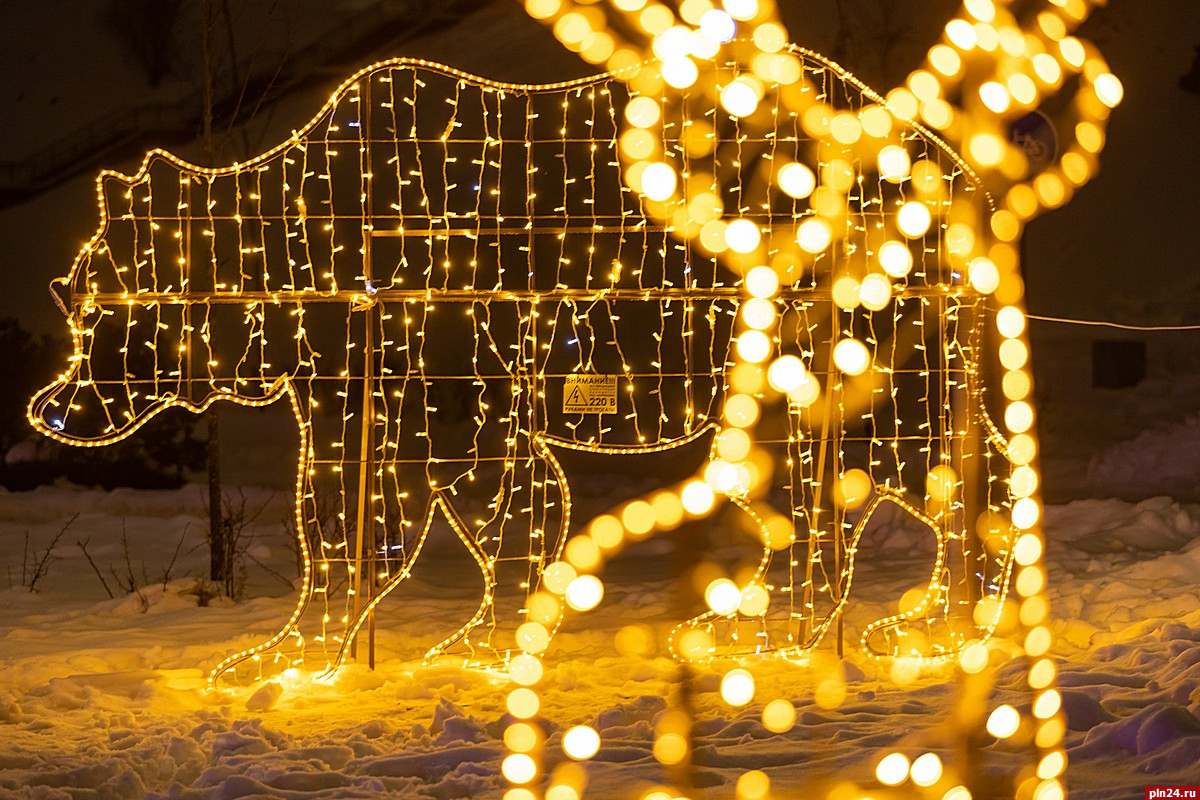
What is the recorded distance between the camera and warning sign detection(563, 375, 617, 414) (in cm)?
605

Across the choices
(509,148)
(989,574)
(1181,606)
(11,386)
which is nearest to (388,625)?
(989,574)

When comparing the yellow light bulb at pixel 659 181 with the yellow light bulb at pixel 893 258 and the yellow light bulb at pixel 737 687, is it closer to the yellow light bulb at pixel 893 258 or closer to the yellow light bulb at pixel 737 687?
the yellow light bulb at pixel 893 258

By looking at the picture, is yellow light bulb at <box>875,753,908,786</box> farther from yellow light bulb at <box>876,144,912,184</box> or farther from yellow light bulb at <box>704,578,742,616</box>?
yellow light bulb at <box>876,144,912,184</box>

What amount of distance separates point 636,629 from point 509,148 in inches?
381

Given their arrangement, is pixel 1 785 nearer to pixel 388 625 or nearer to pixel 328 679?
pixel 328 679

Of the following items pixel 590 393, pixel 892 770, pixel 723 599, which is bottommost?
pixel 892 770

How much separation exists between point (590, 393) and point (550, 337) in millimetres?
4876

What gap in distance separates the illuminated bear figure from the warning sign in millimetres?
15

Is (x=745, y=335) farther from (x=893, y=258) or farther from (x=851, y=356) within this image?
(x=893, y=258)

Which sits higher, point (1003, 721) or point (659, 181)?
point (659, 181)

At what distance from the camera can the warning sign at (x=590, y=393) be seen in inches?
238

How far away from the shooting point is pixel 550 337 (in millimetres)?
10914

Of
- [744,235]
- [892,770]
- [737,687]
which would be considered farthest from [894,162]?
[892,770]

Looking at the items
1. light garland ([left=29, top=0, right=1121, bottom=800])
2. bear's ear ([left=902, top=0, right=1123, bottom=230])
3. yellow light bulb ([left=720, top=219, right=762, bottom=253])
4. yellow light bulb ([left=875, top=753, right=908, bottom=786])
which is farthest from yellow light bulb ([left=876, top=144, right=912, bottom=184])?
yellow light bulb ([left=875, top=753, right=908, bottom=786])
